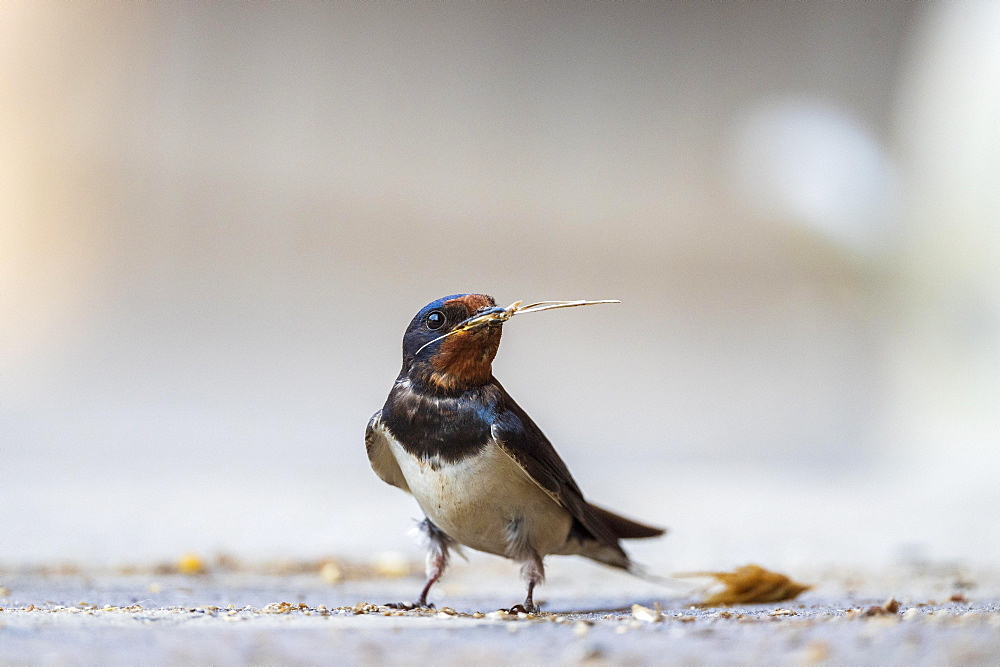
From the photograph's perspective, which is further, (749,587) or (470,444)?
(749,587)

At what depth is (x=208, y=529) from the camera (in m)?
5.58

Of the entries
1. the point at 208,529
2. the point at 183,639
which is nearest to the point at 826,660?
the point at 183,639

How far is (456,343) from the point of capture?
9.28 feet

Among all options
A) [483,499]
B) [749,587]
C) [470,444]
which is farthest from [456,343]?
[749,587]

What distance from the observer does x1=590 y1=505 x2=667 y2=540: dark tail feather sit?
3415 millimetres

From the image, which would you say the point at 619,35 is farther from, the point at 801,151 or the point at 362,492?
the point at 362,492

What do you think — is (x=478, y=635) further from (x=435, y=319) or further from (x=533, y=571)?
(x=435, y=319)

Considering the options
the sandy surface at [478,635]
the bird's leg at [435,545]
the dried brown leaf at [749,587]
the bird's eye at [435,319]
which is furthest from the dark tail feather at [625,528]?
the bird's eye at [435,319]

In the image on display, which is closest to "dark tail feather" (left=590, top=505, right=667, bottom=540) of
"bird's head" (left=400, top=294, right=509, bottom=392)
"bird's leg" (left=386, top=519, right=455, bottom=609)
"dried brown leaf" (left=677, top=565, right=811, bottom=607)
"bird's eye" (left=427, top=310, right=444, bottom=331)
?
"dried brown leaf" (left=677, top=565, right=811, bottom=607)

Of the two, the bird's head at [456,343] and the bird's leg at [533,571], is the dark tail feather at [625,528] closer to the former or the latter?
the bird's leg at [533,571]

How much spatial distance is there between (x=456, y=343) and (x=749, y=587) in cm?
129

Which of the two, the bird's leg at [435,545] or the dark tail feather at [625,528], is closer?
the bird's leg at [435,545]

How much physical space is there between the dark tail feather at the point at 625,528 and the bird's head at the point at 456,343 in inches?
32.1

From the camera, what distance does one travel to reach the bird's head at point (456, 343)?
2.80 metres
